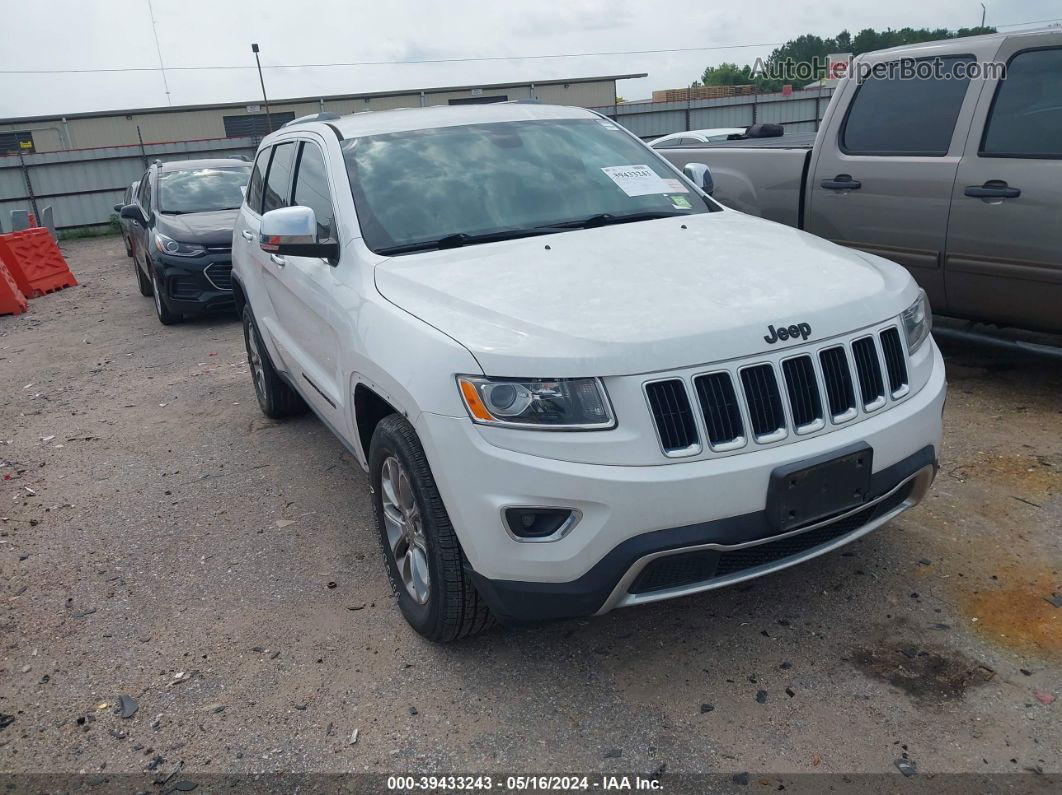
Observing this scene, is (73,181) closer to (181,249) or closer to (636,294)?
(181,249)

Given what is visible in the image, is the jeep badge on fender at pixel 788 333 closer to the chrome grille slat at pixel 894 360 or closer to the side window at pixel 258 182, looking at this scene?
the chrome grille slat at pixel 894 360

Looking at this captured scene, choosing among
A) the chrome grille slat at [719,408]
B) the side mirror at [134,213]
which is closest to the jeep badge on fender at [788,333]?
the chrome grille slat at [719,408]

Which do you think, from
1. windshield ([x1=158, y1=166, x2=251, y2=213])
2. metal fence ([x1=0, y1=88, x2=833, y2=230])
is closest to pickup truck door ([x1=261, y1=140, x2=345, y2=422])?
windshield ([x1=158, y1=166, x2=251, y2=213])

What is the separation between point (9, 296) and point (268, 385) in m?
7.80

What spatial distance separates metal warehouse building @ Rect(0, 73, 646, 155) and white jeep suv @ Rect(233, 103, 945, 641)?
32.3 m

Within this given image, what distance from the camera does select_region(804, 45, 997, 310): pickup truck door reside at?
16.6ft

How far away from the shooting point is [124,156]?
2464 cm

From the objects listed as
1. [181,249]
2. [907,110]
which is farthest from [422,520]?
[181,249]

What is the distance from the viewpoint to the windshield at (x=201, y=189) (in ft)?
34.3

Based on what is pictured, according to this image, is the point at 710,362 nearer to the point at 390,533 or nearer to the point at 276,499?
the point at 390,533

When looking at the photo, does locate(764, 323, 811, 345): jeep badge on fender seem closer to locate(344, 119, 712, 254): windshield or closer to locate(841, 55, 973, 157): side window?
locate(344, 119, 712, 254): windshield

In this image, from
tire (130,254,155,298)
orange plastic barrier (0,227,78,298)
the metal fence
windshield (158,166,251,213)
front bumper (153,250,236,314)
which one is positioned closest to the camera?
front bumper (153,250,236,314)

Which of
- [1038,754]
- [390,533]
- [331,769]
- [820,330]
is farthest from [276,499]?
[1038,754]

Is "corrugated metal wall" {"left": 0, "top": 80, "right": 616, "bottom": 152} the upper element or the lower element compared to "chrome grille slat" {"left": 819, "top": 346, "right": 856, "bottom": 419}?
upper
